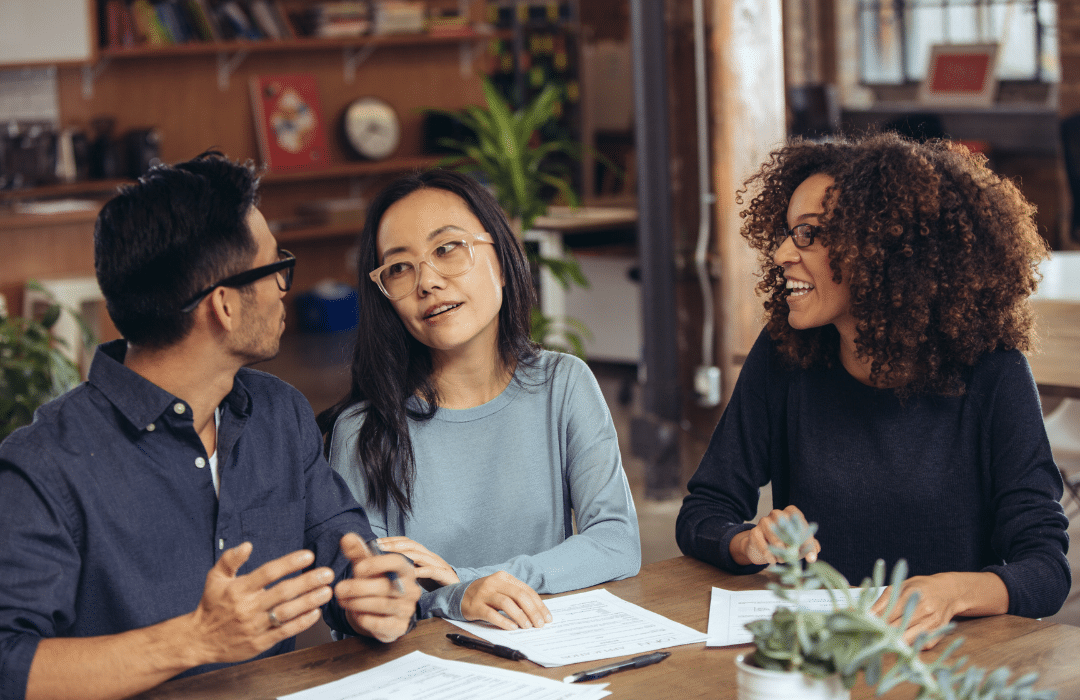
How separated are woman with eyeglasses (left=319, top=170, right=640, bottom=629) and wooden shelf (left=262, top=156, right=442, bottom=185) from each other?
5.01 m

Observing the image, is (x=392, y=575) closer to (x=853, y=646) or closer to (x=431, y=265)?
(x=431, y=265)

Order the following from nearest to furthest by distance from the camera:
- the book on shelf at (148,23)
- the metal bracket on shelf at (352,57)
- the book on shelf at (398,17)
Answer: the book on shelf at (148,23) < the book on shelf at (398,17) < the metal bracket on shelf at (352,57)

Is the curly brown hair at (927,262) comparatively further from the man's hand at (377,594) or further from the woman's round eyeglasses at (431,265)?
the man's hand at (377,594)

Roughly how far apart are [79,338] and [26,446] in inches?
158

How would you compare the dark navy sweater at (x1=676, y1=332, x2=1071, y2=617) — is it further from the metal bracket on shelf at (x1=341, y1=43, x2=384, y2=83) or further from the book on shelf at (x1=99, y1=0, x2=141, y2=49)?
the metal bracket on shelf at (x1=341, y1=43, x2=384, y2=83)

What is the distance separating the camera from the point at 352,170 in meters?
7.00

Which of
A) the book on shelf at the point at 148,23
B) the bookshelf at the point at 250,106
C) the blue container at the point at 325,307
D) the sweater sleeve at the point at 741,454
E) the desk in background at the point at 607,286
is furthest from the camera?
the blue container at the point at 325,307

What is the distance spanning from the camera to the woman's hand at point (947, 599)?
1.33 meters

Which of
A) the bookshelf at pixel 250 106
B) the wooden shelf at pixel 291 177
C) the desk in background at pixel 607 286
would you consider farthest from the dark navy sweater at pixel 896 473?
the bookshelf at pixel 250 106

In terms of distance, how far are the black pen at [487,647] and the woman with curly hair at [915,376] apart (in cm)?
39

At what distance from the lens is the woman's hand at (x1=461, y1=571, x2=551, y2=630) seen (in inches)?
56.4

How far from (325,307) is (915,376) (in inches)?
220

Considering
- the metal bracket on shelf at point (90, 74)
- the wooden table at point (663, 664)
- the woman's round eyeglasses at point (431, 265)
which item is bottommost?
the wooden table at point (663, 664)

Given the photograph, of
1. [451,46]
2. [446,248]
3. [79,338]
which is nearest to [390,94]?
[451,46]
